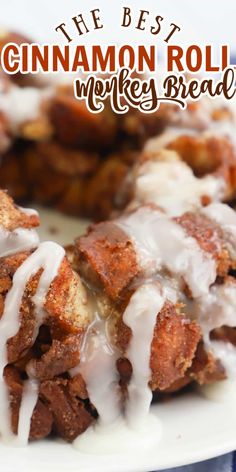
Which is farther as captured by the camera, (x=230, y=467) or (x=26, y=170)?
(x=26, y=170)

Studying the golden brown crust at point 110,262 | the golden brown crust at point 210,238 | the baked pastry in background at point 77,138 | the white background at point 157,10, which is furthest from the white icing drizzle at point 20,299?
the white background at point 157,10

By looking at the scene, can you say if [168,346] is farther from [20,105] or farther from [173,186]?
[20,105]

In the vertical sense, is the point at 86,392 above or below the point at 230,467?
above

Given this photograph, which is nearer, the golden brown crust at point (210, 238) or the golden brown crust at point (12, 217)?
the golden brown crust at point (12, 217)

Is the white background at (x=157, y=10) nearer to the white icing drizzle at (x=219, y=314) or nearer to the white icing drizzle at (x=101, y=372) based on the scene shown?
the white icing drizzle at (x=219, y=314)

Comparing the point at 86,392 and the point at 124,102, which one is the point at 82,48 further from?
the point at 86,392

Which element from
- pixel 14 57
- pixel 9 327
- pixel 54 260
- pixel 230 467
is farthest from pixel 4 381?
pixel 14 57
